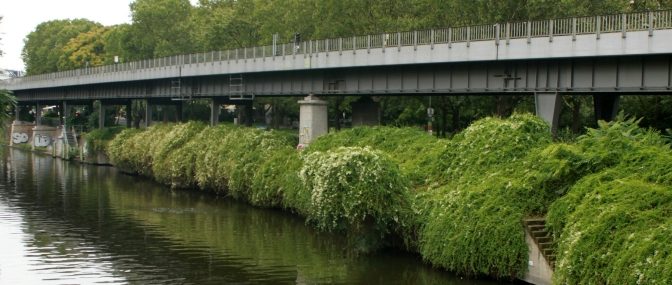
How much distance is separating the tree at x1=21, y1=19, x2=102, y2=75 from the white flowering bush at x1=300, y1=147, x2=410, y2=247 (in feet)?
455

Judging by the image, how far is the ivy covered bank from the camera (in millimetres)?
22953

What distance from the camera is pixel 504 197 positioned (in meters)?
29.0

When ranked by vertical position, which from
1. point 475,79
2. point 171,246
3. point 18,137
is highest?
point 475,79

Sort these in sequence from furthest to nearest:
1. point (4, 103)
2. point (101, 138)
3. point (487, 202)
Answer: point (101, 138)
point (4, 103)
point (487, 202)

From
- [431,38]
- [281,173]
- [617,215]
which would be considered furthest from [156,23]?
[617,215]

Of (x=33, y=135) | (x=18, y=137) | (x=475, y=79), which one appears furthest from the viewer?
(x=18, y=137)

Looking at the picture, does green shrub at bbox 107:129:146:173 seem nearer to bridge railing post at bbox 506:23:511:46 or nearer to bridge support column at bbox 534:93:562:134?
bridge railing post at bbox 506:23:511:46

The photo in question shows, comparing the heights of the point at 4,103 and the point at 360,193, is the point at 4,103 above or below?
above

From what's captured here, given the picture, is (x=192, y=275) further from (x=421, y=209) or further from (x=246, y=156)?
(x=246, y=156)

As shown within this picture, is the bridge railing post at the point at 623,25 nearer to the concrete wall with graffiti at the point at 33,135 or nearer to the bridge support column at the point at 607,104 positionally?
the bridge support column at the point at 607,104

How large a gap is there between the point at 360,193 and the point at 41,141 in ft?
338

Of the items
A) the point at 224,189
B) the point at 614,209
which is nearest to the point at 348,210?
the point at 614,209

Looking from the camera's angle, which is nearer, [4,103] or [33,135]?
[4,103]

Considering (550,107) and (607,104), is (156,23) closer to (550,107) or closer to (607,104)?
(607,104)
